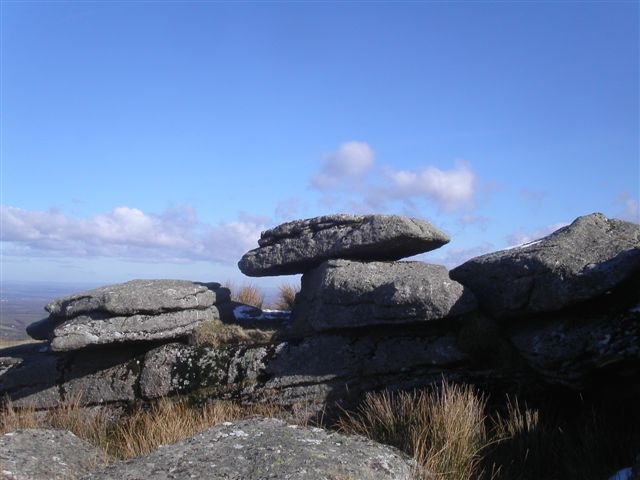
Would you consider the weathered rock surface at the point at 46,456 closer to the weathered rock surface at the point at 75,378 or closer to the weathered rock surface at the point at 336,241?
the weathered rock surface at the point at 75,378

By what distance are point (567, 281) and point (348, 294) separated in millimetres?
3250

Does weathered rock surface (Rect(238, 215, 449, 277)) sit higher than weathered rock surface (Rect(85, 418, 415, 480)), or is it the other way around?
weathered rock surface (Rect(238, 215, 449, 277))

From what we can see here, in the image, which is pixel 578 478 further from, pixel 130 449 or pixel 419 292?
pixel 130 449

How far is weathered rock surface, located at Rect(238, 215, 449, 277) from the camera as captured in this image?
10539 mm

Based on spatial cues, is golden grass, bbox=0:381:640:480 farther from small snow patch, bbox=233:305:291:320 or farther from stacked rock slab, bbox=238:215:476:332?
small snow patch, bbox=233:305:291:320

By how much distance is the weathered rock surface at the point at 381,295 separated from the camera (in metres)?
9.03

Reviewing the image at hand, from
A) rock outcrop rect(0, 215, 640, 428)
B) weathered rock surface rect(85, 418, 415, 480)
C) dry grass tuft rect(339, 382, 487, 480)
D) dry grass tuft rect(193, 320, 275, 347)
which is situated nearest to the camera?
weathered rock surface rect(85, 418, 415, 480)

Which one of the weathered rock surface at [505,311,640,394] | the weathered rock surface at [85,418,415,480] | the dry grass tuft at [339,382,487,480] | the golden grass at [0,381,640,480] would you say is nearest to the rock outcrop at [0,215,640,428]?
the weathered rock surface at [505,311,640,394]

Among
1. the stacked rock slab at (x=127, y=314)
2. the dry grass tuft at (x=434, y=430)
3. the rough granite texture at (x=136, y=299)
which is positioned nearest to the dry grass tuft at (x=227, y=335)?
the stacked rock slab at (x=127, y=314)

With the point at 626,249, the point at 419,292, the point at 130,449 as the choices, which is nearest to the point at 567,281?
the point at 626,249

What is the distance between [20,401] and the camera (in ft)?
33.9

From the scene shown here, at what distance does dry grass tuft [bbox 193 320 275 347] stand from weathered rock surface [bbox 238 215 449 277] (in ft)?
4.20

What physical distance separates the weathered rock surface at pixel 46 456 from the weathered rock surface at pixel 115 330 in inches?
109

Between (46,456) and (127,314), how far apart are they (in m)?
4.02
